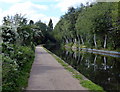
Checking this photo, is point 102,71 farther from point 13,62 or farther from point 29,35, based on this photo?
point 29,35

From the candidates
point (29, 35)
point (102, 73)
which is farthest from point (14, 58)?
point (29, 35)

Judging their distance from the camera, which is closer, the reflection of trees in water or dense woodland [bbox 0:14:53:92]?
dense woodland [bbox 0:14:53:92]

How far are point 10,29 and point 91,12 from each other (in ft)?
89.4

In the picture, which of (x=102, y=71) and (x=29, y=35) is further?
(x=29, y=35)

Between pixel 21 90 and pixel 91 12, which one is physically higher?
pixel 91 12

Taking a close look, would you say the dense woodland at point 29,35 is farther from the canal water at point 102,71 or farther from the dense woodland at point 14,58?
the canal water at point 102,71

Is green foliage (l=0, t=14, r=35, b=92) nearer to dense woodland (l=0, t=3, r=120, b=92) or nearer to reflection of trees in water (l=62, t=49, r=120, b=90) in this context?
dense woodland (l=0, t=3, r=120, b=92)

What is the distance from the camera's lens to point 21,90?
740cm

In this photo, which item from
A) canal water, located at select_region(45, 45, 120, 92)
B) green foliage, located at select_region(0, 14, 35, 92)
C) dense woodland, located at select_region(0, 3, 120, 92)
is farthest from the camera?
canal water, located at select_region(45, 45, 120, 92)

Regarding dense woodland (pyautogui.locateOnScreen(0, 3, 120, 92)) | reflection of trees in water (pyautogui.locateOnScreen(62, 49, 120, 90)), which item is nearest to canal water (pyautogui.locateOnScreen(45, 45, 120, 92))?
reflection of trees in water (pyautogui.locateOnScreen(62, 49, 120, 90))

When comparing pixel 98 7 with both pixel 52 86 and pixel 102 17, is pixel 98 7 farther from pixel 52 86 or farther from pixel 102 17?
pixel 52 86

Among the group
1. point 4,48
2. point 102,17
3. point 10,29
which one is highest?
point 102,17

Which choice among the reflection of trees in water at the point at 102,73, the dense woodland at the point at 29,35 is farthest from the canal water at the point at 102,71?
the dense woodland at the point at 29,35

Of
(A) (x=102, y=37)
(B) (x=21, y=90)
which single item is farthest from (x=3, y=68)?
(A) (x=102, y=37)
